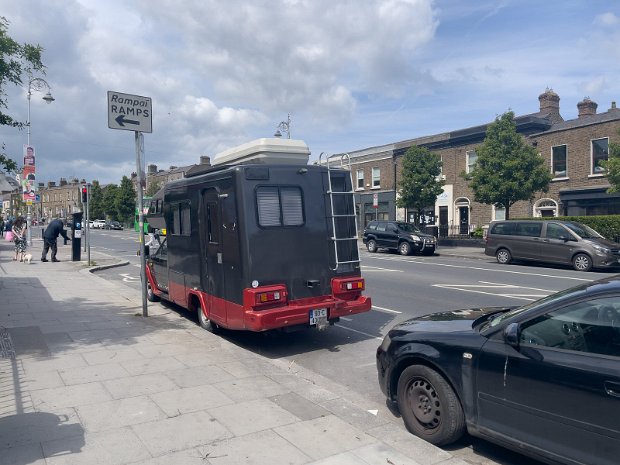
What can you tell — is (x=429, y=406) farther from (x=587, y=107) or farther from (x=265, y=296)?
(x=587, y=107)

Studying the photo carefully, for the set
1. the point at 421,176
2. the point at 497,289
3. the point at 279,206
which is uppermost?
the point at 421,176

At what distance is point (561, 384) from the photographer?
339cm

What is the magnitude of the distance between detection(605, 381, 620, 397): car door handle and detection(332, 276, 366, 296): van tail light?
4.52m

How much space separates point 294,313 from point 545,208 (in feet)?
85.4

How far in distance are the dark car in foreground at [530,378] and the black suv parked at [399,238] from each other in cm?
1968

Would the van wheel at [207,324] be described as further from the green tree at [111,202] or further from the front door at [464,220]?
the green tree at [111,202]

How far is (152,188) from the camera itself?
64.9 m

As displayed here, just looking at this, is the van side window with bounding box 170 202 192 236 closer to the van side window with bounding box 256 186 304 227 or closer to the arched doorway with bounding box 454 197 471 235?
the van side window with bounding box 256 186 304 227

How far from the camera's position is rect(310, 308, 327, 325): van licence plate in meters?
7.01

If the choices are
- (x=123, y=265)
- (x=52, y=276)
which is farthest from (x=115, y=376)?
(x=123, y=265)

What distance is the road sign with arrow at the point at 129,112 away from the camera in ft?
28.8

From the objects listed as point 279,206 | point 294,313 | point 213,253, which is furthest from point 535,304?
point 213,253

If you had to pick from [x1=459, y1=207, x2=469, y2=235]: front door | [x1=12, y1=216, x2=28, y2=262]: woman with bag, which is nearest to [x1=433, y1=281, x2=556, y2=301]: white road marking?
[x1=12, y1=216, x2=28, y2=262]: woman with bag

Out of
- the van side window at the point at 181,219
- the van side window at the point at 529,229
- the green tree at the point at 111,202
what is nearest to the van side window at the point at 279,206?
the van side window at the point at 181,219
